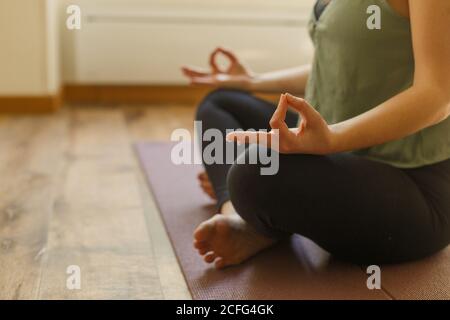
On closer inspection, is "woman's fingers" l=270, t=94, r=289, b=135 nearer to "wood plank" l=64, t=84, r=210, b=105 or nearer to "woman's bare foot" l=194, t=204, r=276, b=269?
"woman's bare foot" l=194, t=204, r=276, b=269

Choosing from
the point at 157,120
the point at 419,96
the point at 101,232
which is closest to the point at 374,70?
the point at 419,96

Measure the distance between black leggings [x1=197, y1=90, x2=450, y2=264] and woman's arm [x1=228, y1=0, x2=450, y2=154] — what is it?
0.07 metres

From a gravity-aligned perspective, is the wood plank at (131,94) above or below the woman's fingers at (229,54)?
below

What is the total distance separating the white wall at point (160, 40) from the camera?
9.19ft

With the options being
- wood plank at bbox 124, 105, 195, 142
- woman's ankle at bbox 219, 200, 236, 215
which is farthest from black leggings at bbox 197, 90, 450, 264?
wood plank at bbox 124, 105, 195, 142

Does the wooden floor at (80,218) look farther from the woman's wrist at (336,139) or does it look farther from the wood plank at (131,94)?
the wood plank at (131,94)

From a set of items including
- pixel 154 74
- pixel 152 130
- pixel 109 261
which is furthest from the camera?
pixel 154 74

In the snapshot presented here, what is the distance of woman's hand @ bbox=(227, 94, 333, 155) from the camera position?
87 centimetres

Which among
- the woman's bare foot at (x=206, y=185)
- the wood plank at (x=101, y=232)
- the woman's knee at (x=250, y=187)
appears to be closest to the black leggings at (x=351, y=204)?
the woman's knee at (x=250, y=187)

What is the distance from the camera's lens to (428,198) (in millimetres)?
1073

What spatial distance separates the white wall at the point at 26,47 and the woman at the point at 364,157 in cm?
171

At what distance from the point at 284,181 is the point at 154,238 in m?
0.37
